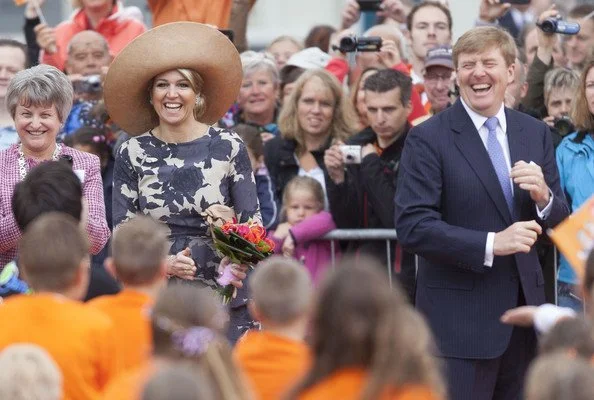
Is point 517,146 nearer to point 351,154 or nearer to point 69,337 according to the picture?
point 351,154

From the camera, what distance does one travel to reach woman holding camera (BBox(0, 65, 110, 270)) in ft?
24.8

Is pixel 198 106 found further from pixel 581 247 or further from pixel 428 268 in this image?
pixel 581 247

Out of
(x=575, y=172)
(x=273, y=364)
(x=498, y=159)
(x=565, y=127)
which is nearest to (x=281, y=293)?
(x=273, y=364)

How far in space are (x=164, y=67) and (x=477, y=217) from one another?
1.77 meters

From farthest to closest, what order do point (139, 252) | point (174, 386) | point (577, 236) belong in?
point (577, 236)
point (139, 252)
point (174, 386)

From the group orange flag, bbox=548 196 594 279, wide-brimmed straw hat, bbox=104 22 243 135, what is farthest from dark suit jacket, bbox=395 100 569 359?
wide-brimmed straw hat, bbox=104 22 243 135

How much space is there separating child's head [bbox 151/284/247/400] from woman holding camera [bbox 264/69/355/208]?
521 cm

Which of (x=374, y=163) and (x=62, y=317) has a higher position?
(x=62, y=317)

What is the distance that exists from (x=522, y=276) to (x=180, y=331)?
3.02 m

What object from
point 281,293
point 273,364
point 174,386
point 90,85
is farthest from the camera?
point 90,85

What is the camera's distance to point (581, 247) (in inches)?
246

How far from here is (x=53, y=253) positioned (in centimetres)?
545

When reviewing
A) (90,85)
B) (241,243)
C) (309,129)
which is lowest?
(241,243)

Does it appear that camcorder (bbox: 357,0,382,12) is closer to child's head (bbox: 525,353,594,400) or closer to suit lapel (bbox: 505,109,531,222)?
suit lapel (bbox: 505,109,531,222)
